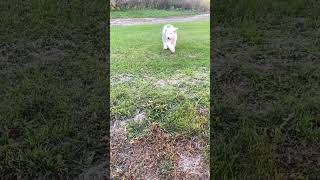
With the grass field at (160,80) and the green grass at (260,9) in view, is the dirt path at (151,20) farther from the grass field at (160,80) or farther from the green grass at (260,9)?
the green grass at (260,9)

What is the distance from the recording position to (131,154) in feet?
11.3

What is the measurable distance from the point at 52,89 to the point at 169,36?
3.71ft

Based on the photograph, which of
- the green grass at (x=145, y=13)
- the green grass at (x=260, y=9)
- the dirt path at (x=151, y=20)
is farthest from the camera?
the green grass at (x=260, y=9)

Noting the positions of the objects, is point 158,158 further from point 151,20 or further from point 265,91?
point 151,20

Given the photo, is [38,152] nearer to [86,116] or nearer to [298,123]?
[86,116]

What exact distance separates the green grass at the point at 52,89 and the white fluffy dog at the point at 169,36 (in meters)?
0.65

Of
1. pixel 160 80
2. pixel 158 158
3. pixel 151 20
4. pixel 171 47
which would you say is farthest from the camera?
pixel 151 20

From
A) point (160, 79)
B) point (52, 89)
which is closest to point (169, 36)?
point (160, 79)

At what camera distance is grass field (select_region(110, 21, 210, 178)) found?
3.67 m

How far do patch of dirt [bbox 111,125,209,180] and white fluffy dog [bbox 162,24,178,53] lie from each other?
935 mm

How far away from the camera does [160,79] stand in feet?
13.6

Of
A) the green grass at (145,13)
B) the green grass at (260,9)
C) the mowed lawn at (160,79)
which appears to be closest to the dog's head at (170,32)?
the mowed lawn at (160,79)

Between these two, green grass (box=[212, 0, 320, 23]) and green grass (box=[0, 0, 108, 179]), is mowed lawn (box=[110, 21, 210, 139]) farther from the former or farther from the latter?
green grass (box=[212, 0, 320, 23])

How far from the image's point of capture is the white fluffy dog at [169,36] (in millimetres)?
4152
